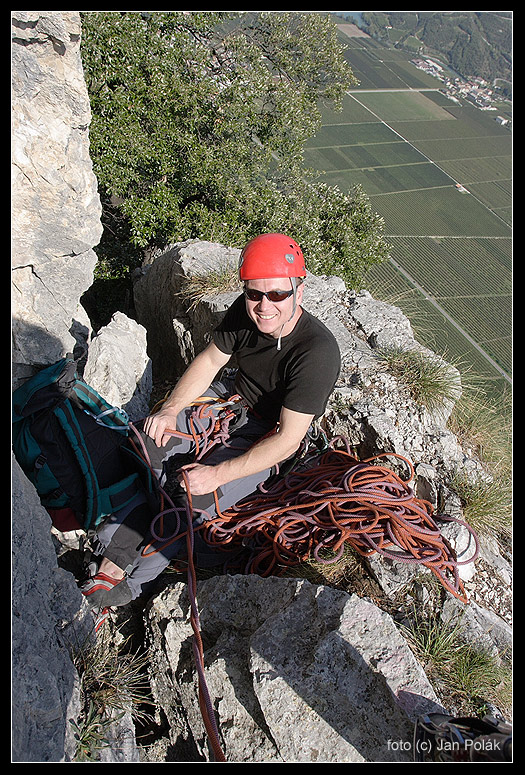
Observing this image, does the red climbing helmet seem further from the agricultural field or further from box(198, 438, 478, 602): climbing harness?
the agricultural field

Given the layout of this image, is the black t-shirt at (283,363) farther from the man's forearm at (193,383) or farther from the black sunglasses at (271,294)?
the black sunglasses at (271,294)

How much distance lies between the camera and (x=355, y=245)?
12.0m

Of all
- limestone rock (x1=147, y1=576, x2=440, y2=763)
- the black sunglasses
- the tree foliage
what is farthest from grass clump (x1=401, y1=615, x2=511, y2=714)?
the tree foliage

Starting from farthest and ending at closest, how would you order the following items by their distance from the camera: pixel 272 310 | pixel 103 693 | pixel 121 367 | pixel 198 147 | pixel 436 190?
pixel 436 190, pixel 198 147, pixel 121 367, pixel 272 310, pixel 103 693

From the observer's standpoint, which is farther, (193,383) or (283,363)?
(193,383)

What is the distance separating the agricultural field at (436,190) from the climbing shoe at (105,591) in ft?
104

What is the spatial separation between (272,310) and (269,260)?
0.32 metres

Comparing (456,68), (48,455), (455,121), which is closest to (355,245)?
(48,455)

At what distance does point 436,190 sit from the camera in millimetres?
53594

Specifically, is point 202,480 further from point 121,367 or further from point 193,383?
point 121,367

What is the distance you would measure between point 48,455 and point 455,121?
78.7 meters

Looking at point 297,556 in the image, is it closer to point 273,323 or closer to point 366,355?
point 273,323

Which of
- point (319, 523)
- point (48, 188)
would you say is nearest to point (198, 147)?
point (48, 188)

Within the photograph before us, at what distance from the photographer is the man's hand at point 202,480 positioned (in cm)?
341
